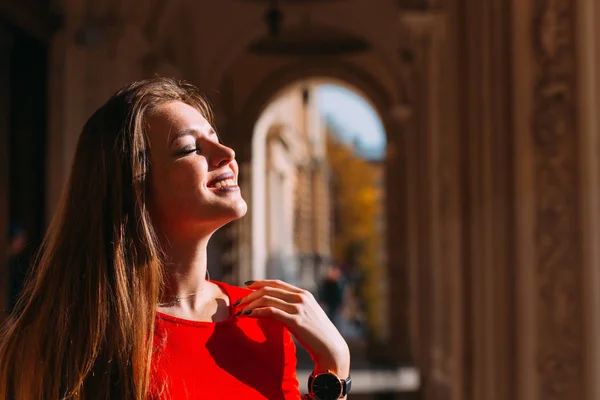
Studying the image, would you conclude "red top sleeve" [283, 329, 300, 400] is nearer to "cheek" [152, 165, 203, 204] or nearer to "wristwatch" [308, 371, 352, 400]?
"wristwatch" [308, 371, 352, 400]

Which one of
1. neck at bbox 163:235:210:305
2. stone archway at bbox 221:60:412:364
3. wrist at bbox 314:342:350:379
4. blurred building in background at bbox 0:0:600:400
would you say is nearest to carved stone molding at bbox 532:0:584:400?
blurred building in background at bbox 0:0:600:400

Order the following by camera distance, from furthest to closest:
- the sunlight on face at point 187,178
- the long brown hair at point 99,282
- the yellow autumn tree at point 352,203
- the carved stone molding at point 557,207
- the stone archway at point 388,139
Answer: the yellow autumn tree at point 352,203 < the stone archway at point 388,139 < the carved stone molding at point 557,207 < the sunlight on face at point 187,178 < the long brown hair at point 99,282

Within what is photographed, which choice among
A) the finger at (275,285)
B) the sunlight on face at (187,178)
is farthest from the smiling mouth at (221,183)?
the finger at (275,285)

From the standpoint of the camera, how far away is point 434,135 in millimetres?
10750

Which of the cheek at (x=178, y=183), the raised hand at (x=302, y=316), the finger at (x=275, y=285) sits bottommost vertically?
the raised hand at (x=302, y=316)

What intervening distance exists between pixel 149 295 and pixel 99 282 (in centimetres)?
9

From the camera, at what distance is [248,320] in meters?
1.91

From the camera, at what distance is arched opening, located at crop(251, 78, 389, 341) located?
69.8 ft

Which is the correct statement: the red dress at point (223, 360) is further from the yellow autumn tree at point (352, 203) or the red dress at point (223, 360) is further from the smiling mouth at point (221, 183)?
the yellow autumn tree at point (352, 203)

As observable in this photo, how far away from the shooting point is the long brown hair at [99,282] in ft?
5.60

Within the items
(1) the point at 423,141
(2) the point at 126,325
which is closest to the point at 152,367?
(2) the point at 126,325

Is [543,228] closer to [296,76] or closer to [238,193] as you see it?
[238,193]

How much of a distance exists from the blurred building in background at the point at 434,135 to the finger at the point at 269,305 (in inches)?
30.4

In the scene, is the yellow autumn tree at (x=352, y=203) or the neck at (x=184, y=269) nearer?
the neck at (x=184, y=269)
